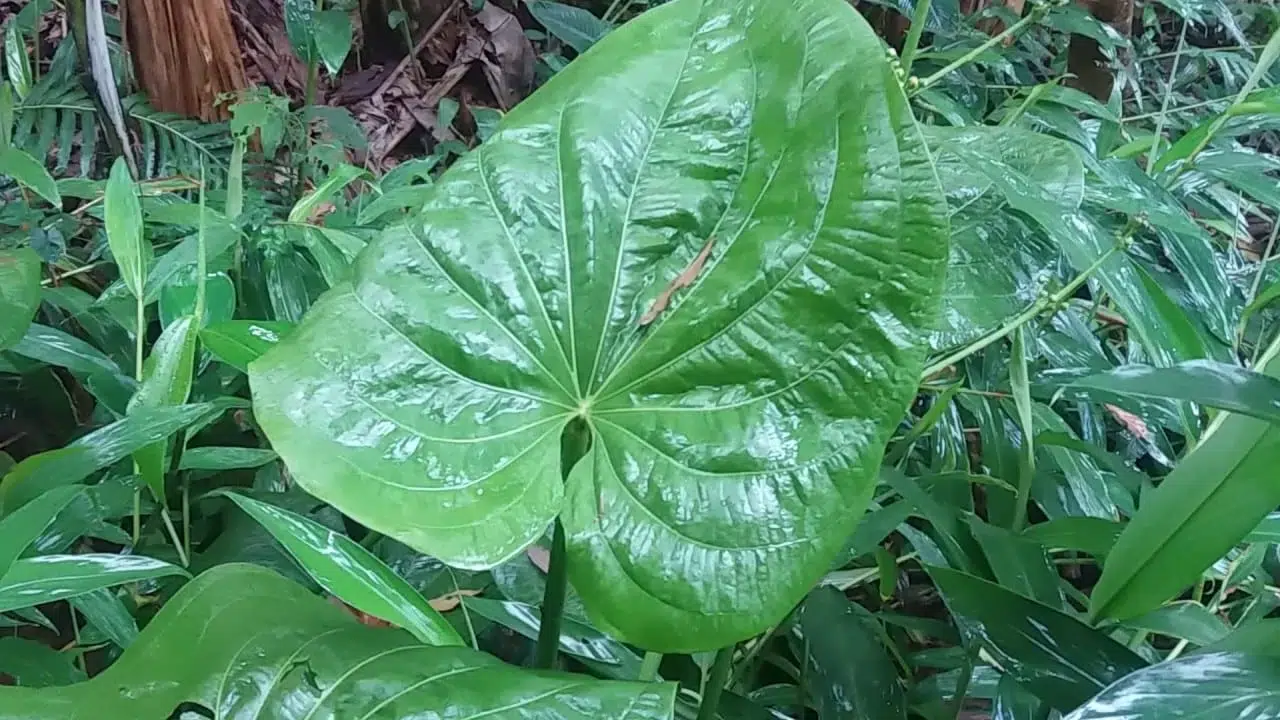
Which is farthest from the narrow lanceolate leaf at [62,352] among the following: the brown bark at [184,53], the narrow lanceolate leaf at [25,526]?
the brown bark at [184,53]

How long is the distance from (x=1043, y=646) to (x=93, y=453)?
541mm

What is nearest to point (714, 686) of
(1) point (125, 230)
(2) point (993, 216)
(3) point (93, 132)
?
(2) point (993, 216)

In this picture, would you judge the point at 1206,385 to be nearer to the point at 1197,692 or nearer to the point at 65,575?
the point at 1197,692

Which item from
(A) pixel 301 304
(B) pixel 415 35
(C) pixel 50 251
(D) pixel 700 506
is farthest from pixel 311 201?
(B) pixel 415 35

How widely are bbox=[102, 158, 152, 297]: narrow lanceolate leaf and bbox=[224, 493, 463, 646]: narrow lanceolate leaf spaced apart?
0.32 metres

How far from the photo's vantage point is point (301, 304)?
0.84m

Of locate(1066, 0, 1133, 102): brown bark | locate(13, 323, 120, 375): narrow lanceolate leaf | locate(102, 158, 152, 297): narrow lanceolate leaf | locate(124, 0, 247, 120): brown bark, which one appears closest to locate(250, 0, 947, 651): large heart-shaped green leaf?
locate(102, 158, 152, 297): narrow lanceolate leaf

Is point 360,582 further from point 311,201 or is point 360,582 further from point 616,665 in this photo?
point 311,201

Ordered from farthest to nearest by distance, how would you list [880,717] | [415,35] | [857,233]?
[415,35] < [880,717] < [857,233]

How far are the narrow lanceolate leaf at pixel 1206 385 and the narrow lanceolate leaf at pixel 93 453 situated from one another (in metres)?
0.47

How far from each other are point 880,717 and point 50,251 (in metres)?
1.07

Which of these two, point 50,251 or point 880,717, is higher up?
point 50,251

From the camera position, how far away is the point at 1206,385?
1.17 feet

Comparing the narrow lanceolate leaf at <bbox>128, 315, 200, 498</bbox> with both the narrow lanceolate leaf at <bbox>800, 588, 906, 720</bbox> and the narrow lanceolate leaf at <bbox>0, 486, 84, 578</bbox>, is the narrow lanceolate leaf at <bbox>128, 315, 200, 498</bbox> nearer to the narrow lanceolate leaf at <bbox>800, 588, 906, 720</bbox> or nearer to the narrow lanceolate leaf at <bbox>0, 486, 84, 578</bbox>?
the narrow lanceolate leaf at <bbox>0, 486, 84, 578</bbox>
